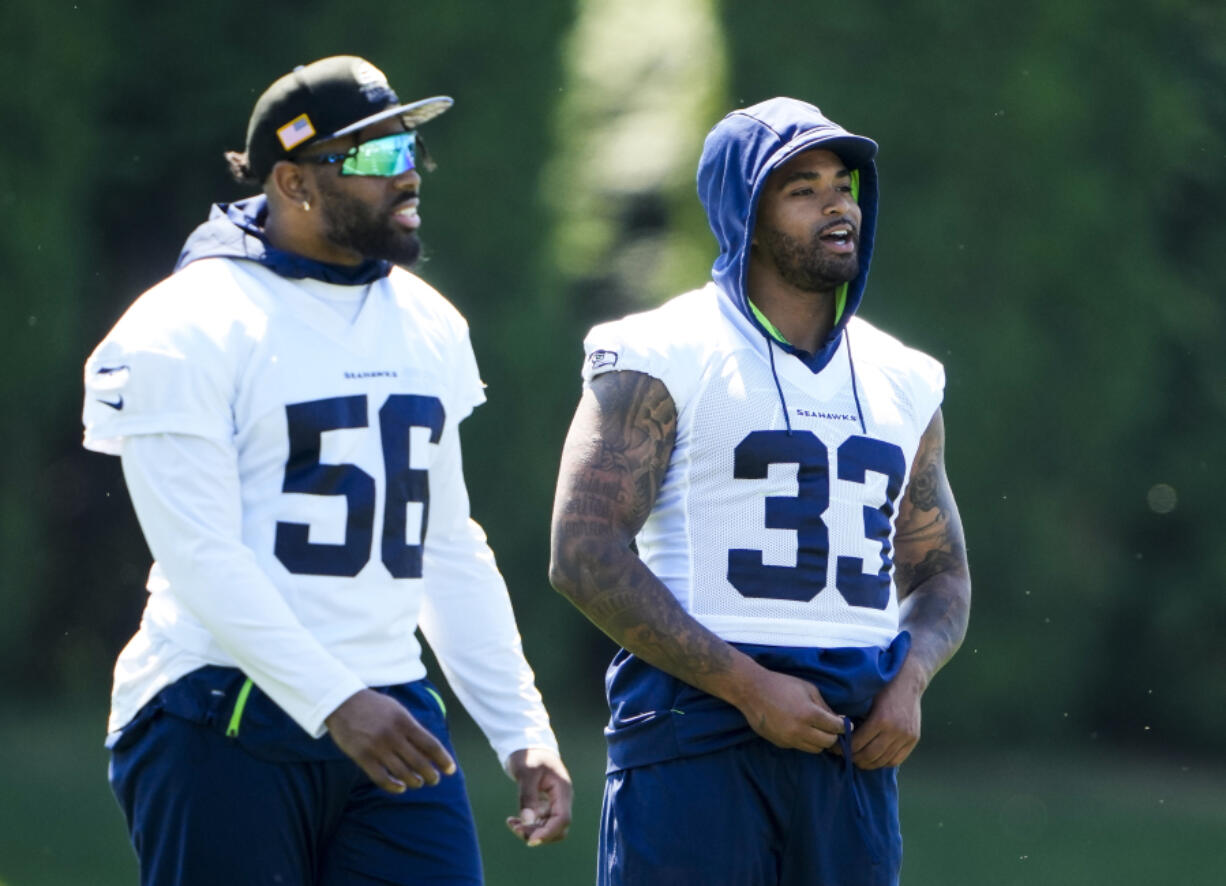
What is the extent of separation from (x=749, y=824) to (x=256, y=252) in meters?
1.39

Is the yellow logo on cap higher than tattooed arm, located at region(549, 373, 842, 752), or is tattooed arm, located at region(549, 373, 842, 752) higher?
the yellow logo on cap

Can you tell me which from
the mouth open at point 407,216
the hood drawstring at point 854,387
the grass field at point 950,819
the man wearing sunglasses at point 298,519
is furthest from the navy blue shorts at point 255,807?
the grass field at point 950,819

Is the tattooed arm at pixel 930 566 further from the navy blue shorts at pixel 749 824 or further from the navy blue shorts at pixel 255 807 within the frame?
the navy blue shorts at pixel 255 807

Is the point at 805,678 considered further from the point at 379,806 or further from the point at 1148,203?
the point at 1148,203

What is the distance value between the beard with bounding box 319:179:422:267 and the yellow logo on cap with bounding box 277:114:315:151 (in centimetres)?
8

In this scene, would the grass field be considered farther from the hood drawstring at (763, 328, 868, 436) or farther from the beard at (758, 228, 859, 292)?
the beard at (758, 228, 859, 292)

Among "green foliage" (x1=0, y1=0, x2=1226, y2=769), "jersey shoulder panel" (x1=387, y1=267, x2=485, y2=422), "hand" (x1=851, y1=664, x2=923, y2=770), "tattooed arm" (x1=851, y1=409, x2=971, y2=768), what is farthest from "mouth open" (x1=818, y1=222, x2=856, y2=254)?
"green foliage" (x1=0, y1=0, x2=1226, y2=769)

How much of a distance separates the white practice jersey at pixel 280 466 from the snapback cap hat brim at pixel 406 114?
0.29m

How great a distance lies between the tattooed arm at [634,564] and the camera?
3430 millimetres

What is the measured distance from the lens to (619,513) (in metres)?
3.55

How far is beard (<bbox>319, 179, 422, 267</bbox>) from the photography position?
3.36 m

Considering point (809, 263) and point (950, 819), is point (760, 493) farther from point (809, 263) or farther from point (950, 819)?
point (950, 819)

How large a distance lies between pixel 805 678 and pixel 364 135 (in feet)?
4.29

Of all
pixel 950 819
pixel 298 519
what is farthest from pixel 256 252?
pixel 950 819
